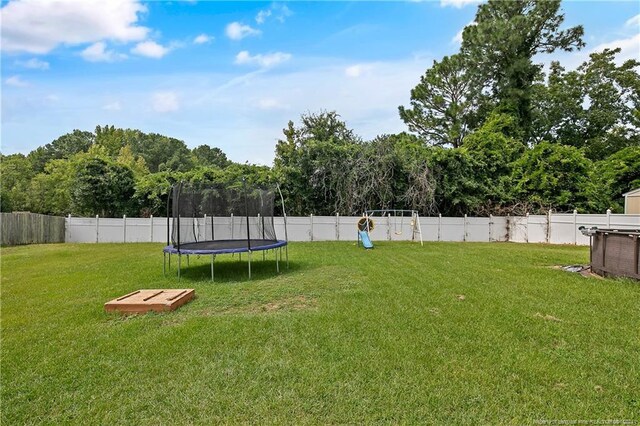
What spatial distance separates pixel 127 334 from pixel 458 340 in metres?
3.23

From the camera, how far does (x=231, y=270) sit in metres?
7.65

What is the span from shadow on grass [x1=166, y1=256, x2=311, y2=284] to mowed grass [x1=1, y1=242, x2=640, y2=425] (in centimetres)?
87

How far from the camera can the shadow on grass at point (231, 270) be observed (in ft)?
22.3

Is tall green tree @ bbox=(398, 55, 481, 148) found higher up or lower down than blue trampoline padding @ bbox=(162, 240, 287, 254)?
higher up

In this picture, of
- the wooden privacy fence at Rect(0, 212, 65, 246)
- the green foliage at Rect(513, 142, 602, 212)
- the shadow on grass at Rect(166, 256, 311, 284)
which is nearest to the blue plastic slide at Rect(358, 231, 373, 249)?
the shadow on grass at Rect(166, 256, 311, 284)

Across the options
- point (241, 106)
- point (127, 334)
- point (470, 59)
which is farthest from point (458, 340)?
point (470, 59)

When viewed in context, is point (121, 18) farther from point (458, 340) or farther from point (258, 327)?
point (458, 340)

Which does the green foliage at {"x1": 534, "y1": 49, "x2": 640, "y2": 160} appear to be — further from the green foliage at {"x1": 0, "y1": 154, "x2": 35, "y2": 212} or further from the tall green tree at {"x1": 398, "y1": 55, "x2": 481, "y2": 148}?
the green foliage at {"x1": 0, "y1": 154, "x2": 35, "y2": 212}

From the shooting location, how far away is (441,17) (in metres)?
10.2

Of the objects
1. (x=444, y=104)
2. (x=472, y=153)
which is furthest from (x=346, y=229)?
(x=444, y=104)

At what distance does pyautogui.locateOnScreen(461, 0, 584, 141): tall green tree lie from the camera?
21906 mm

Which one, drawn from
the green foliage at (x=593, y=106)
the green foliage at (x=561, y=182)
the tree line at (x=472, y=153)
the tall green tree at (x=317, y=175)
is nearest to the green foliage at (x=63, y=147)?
the tree line at (x=472, y=153)

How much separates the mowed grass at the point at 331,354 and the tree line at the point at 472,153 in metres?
11.2

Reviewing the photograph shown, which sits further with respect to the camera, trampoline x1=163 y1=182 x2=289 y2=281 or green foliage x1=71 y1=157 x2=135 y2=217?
green foliage x1=71 y1=157 x2=135 y2=217
